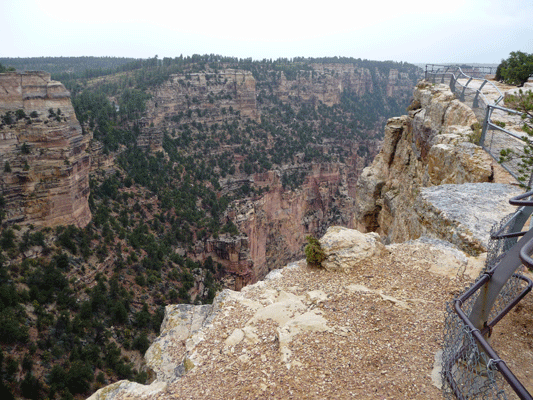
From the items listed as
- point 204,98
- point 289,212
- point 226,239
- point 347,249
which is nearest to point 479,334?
point 347,249

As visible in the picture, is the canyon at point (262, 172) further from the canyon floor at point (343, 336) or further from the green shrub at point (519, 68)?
the canyon floor at point (343, 336)

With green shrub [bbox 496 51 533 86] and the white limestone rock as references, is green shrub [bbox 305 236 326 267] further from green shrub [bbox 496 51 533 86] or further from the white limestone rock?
green shrub [bbox 496 51 533 86]

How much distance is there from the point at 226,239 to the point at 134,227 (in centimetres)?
1043

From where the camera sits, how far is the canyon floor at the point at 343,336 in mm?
5375

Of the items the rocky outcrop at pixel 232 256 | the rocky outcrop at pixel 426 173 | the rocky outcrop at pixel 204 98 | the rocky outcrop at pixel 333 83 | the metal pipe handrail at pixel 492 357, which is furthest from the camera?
the rocky outcrop at pixel 333 83

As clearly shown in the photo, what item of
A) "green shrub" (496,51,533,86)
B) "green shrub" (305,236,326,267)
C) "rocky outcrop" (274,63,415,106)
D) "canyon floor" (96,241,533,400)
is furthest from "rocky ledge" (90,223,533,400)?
"rocky outcrop" (274,63,415,106)

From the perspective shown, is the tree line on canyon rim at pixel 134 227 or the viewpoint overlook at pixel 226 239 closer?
the viewpoint overlook at pixel 226 239

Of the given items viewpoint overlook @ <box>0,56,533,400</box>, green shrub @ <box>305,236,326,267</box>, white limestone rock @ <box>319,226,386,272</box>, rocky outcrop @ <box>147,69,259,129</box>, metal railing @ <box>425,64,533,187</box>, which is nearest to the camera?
viewpoint overlook @ <box>0,56,533,400</box>

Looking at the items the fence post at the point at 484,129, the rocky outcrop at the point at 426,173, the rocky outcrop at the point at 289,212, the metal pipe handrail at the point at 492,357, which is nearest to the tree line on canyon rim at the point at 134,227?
the rocky outcrop at the point at 289,212

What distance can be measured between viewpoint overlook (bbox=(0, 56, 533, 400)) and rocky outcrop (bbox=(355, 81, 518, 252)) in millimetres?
100

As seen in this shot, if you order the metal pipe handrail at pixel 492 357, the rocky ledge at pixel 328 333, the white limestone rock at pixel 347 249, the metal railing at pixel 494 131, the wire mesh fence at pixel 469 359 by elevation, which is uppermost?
the metal railing at pixel 494 131

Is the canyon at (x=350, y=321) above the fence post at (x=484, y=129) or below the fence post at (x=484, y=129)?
below

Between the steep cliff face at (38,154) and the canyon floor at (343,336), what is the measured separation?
2055 centimetres

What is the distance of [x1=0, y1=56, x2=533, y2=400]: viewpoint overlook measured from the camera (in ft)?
20.4
